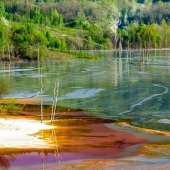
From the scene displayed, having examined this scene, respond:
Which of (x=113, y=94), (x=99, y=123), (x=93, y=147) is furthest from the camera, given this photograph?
(x=113, y=94)

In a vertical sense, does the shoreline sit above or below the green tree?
below

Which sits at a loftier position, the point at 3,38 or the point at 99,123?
the point at 3,38

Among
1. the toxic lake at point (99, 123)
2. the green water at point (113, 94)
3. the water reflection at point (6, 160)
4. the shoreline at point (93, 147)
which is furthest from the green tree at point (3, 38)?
the water reflection at point (6, 160)

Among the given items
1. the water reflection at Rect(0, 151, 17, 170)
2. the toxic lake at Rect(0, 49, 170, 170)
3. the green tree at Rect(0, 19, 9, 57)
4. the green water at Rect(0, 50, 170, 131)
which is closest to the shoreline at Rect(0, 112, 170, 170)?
the toxic lake at Rect(0, 49, 170, 170)

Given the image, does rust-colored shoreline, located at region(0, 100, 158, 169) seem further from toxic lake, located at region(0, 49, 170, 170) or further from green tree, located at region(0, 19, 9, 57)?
green tree, located at region(0, 19, 9, 57)

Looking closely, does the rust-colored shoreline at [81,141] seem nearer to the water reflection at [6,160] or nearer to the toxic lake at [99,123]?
the toxic lake at [99,123]

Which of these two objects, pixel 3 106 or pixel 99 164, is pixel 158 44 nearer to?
pixel 3 106

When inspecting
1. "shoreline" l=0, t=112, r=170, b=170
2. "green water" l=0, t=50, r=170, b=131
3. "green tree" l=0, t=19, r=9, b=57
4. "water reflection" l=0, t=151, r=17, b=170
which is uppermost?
"green tree" l=0, t=19, r=9, b=57

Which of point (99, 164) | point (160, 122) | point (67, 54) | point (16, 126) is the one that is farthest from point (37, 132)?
point (67, 54)

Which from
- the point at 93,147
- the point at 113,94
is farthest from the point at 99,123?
the point at 113,94

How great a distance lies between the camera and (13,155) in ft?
71.4

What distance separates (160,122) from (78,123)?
562 centimetres

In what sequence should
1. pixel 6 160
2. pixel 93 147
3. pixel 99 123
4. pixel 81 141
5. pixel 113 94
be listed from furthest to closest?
pixel 113 94, pixel 99 123, pixel 81 141, pixel 93 147, pixel 6 160

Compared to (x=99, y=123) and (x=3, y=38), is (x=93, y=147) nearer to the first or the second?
(x=99, y=123)
